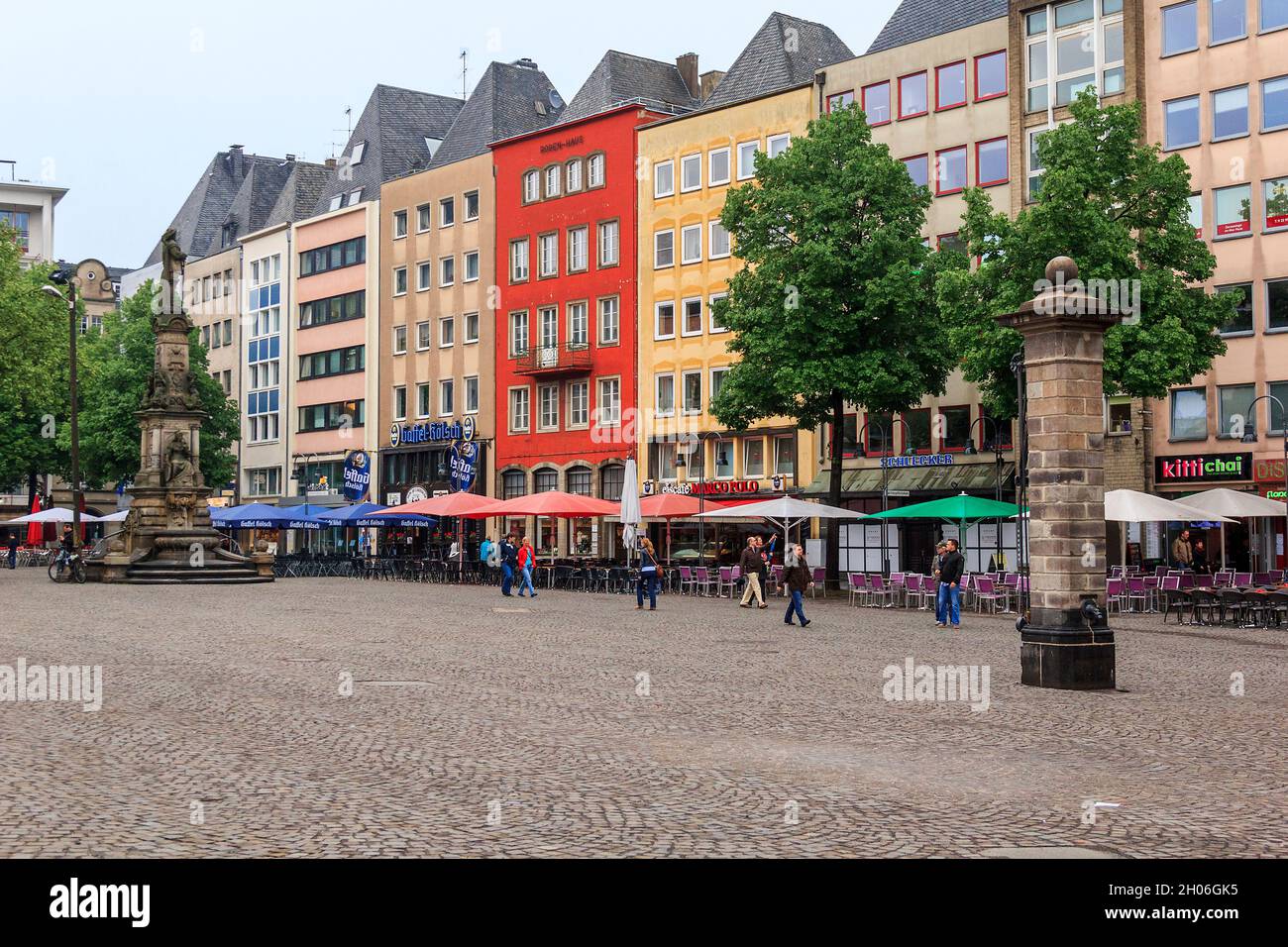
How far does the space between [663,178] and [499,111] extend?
1580cm

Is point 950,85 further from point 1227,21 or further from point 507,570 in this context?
point 507,570

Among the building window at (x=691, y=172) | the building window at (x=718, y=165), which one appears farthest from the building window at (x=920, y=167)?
the building window at (x=691, y=172)

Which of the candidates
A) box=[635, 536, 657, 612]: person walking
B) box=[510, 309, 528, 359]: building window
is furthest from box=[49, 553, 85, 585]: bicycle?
box=[510, 309, 528, 359]: building window

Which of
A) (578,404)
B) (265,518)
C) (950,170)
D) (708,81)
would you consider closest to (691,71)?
(708,81)

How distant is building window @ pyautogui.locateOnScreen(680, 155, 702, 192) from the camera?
64.1 m

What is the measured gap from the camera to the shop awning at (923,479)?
168 ft

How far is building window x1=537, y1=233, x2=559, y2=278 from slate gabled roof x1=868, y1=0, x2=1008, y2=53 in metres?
17.5

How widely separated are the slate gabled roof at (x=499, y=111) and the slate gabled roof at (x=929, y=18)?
75.6ft

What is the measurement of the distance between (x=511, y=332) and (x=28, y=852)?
64884 millimetres

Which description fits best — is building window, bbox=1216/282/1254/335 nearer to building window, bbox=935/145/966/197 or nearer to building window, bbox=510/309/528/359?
building window, bbox=935/145/966/197

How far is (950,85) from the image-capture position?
54.3m

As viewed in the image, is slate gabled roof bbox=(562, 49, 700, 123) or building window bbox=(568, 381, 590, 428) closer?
building window bbox=(568, 381, 590, 428)

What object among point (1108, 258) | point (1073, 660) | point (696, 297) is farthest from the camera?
point (696, 297)

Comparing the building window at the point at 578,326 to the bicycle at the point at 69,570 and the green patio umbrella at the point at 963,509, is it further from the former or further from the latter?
the green patio umbrella at the point at 963,509
